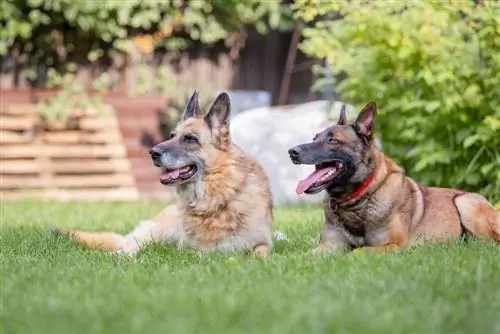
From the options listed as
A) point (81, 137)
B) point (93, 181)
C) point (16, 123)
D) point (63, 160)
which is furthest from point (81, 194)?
point (16, 123)

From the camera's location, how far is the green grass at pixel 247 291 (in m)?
4.45

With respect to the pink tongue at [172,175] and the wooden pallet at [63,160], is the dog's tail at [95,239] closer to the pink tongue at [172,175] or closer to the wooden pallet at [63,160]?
the pink tongue at [172,175]

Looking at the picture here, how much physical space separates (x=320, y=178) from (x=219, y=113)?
0.85 meters

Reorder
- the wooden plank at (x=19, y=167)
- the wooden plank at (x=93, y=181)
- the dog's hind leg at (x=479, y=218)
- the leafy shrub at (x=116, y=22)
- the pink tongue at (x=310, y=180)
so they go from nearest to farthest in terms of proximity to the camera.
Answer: the pink tongue at (x=310, y=180), the dog's hind leg at (x=479, y=218), the wooden plank at (x=19, y=167), the wooden plank at (x=93, y=181), the leafy shrub at (x=116, y=22)

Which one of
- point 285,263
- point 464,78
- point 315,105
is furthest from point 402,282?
point 315,105

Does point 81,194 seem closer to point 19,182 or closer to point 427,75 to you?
point 19,182

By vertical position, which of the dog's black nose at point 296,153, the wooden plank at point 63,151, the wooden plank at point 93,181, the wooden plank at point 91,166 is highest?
the dog's black nose at point 296,153

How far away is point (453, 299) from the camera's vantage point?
201 inches

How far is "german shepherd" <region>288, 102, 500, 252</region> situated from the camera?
23.9 feet

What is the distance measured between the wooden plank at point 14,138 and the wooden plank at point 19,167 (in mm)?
275

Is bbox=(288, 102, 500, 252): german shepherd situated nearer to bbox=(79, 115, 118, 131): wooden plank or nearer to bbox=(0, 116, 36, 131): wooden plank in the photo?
bbox=(79, 115, 118, 131): wooden plank

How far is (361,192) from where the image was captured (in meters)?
7.34

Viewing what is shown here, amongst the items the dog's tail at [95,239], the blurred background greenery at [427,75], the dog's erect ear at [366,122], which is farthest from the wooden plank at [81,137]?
the dog's erect ear at [366,122]

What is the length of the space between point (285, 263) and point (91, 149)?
31.4 feet
